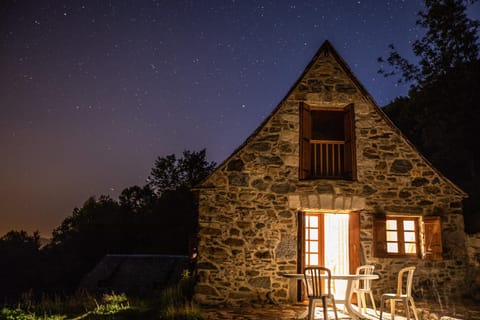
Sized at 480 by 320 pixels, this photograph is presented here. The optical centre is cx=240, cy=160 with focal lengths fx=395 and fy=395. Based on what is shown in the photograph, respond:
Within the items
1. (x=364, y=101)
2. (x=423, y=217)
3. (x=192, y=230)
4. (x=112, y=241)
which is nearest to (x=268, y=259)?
(x=423, y=217)

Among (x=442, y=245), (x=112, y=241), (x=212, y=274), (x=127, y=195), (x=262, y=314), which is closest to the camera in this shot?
(x=262, y=314)

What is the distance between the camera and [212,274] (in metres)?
7.61

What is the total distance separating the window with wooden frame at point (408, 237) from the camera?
7.91 metres

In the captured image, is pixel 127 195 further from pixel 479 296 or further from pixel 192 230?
pixel 479 296

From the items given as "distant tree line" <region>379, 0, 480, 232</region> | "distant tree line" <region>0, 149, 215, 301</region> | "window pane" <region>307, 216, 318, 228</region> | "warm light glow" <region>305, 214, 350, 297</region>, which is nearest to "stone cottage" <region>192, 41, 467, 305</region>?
"warm light glow" <region>305, 214, 350, 297</region>

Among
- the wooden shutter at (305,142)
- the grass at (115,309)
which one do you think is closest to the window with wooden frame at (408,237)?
the wooden shutter at (305,142)

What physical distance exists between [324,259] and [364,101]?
358 centimetres

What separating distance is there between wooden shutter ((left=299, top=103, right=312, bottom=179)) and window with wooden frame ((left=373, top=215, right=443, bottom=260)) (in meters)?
1.71

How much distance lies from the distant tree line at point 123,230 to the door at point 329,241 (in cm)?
1759

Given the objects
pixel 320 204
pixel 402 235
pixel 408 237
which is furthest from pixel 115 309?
pixel 408 237

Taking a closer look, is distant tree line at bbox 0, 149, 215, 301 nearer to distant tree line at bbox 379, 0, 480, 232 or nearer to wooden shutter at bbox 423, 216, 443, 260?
distant tree line at bbox 379, 0, 480, 232

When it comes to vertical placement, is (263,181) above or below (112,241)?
above

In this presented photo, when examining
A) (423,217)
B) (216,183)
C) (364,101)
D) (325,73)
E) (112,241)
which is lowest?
(112,241)

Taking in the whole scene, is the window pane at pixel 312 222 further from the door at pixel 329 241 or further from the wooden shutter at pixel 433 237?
the wooden shutter at pixel 433 237
